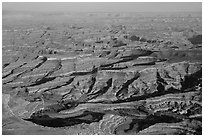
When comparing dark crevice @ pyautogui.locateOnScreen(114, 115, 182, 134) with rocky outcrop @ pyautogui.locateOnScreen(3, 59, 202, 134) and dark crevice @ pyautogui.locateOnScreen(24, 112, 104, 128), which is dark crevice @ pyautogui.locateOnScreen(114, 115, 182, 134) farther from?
dark crevice @ pyautogui.locateOnScreen(24, 112, 104, 128)

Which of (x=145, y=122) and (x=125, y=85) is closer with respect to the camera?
(x=145, y=122)

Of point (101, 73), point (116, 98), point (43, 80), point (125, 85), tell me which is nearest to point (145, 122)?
point (116, 98)

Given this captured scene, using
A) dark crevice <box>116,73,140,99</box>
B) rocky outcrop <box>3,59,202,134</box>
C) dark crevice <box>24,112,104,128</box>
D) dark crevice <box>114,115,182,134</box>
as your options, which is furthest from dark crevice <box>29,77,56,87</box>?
dark crevice <box>114,115,182,134</box>

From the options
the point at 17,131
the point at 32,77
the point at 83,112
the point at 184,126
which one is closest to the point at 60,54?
the point at 32,77

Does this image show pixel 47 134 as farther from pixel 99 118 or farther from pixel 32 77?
pixel 32 77

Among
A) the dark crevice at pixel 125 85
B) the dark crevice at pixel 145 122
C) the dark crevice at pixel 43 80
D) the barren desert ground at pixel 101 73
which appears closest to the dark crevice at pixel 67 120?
the barren desert ground at pixel 101 73

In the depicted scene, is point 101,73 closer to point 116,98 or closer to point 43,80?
point 116,98

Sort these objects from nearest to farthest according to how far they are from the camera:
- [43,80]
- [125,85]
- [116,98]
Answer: [116,98] → [125,85] → [43,80]

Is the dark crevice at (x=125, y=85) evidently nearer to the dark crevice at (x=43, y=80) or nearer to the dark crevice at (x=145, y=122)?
the dark crevice at (x=145, y=122)
